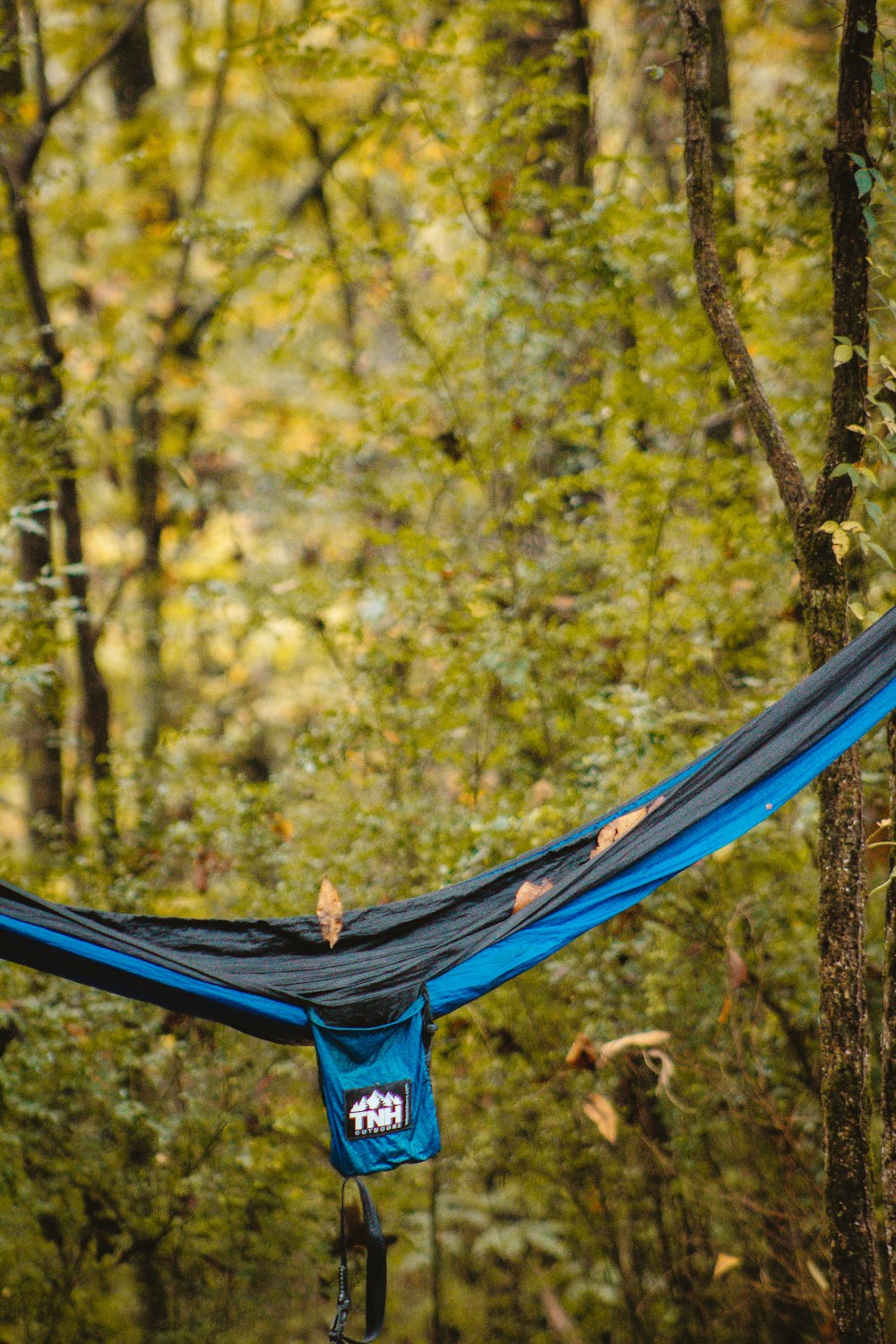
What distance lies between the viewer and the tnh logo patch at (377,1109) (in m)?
1.60

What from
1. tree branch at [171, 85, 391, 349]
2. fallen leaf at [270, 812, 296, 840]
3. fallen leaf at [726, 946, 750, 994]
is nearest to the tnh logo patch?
fallen leaf at [726, 946, 750, 994]

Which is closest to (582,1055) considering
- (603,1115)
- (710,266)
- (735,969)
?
(603,1115)

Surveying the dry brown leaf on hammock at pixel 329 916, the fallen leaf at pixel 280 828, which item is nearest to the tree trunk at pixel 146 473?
the fallen leaf at pixel 280 828

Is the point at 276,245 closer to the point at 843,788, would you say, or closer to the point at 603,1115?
the point at 843,788

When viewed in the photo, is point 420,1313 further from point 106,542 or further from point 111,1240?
point 106,542

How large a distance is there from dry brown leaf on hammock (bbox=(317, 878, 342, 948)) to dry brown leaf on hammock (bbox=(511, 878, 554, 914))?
13.4 inches

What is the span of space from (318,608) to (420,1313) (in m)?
2.45

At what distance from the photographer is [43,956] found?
157 centimetres

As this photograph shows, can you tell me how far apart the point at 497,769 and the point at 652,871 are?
1.91 meters

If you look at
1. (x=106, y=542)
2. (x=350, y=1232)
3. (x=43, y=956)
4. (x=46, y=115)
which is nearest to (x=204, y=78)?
(x=46, y=115)

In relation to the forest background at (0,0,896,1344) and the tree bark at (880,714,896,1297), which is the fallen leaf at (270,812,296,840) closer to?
the forest background at (0,0,896,1344)

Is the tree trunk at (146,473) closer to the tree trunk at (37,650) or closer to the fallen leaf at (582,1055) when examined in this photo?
the tree trunk at (37,650)

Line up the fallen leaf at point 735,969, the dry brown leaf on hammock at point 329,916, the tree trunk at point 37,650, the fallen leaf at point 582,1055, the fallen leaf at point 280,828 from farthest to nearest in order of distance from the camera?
the fallen leaf at point 280,828, the tree trunk at point 37,650, the fallen leaf at point 735,969, the fallen leaf at point 582,1055, the dry brown leaf on hammock at point 329,916

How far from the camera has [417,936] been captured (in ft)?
5.79
